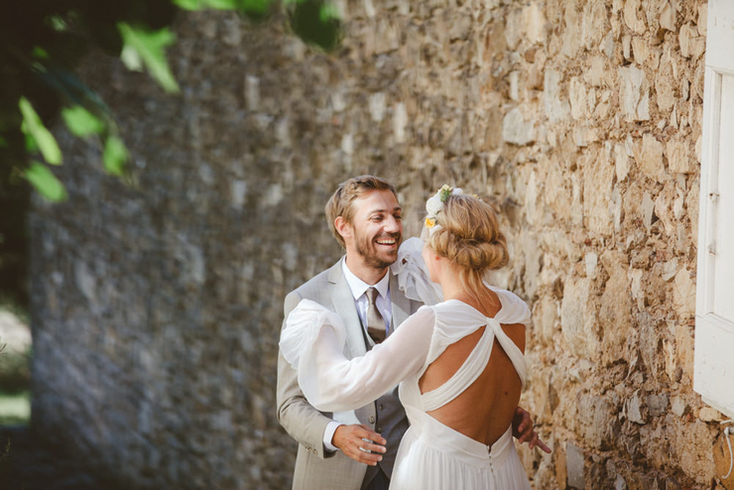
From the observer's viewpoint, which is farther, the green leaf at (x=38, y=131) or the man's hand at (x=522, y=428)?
the man's hand at (x=522, y=428)

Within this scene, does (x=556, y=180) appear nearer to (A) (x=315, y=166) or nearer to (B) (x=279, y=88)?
(A) (x=315, y=166)

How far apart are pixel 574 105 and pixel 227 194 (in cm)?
358

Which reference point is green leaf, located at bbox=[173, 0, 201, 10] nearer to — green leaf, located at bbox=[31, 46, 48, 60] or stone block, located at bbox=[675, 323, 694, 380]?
green leaf, located at bbox=[31, 46, 48, 60]

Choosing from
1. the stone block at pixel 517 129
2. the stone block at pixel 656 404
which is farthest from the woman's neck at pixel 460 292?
the stone block at pixel 517 129

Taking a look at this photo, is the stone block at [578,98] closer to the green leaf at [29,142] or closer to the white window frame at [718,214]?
the white window frame at [718,214]

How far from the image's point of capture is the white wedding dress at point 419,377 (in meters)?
2.06

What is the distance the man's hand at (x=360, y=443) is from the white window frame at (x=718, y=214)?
0.87 m

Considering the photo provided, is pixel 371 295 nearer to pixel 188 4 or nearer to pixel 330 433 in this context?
pixel 330 433

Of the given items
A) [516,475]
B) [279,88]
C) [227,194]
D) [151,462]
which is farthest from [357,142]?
[151,462]

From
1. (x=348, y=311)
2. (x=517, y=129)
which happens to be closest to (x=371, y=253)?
(x=348, y=311)

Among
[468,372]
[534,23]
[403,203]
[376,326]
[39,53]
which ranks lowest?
[468,372]

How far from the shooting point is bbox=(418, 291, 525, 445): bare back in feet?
6.84

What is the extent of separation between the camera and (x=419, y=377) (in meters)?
A: 2.11

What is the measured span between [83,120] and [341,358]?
849mm
